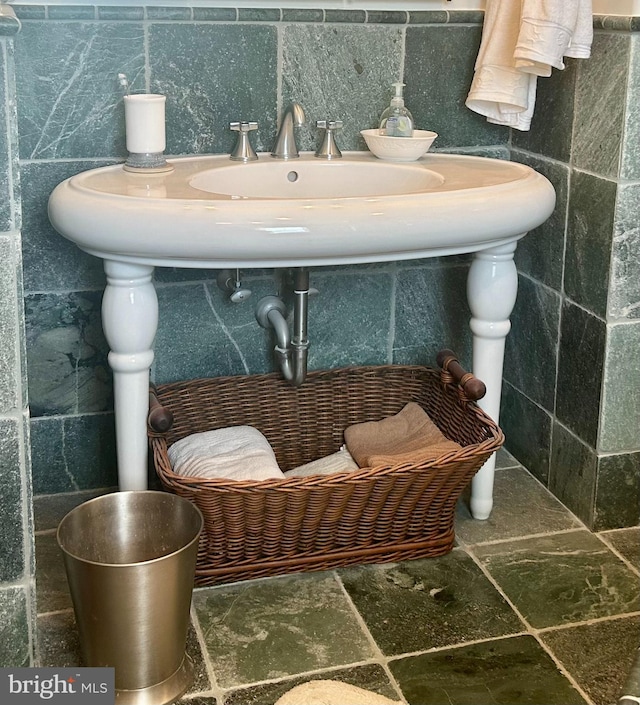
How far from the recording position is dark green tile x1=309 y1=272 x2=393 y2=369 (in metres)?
2.34

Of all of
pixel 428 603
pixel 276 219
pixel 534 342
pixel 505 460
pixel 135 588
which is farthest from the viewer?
pixel 505 460

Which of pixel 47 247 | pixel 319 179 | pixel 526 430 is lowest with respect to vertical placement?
pixel 526 430

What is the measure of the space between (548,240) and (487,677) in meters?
0.99

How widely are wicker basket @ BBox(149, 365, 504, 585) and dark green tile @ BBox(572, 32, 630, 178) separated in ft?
1.78

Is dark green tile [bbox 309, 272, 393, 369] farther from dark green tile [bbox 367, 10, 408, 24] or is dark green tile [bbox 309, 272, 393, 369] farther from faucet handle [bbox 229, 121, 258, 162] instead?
dark green tile [bbox 367, 10, 408, 24]

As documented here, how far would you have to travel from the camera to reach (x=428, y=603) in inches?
75.5

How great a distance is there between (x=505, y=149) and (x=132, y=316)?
3.38 feet

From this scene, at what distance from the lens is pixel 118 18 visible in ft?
6.59

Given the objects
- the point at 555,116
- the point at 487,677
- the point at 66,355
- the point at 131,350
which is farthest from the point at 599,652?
the point at 66,355

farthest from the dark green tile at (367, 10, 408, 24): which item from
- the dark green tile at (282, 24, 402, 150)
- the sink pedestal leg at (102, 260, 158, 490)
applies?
the sink pedestal leg at (102, 260, 158, 490)

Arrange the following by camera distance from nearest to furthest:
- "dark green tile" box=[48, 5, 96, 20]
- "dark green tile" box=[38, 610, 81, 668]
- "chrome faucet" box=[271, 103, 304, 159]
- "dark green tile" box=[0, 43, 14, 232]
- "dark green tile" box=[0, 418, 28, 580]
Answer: "dark green tile" box=[0, 43, 14, 232] → "dark green tile" box=[0, 418, 28, 580] → "dark green tile" box=[38, 610, 81, 668] → "dark green tile" box=[48, 5, 96, 20] → "chrome faucet" box=[271, 103, 304, 159]

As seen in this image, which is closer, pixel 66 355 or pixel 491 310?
pixel 491 310

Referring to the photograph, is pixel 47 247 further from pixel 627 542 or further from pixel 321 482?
pixel 627 542

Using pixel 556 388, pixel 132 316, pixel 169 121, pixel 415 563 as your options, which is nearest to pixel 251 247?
pixel 132 316
